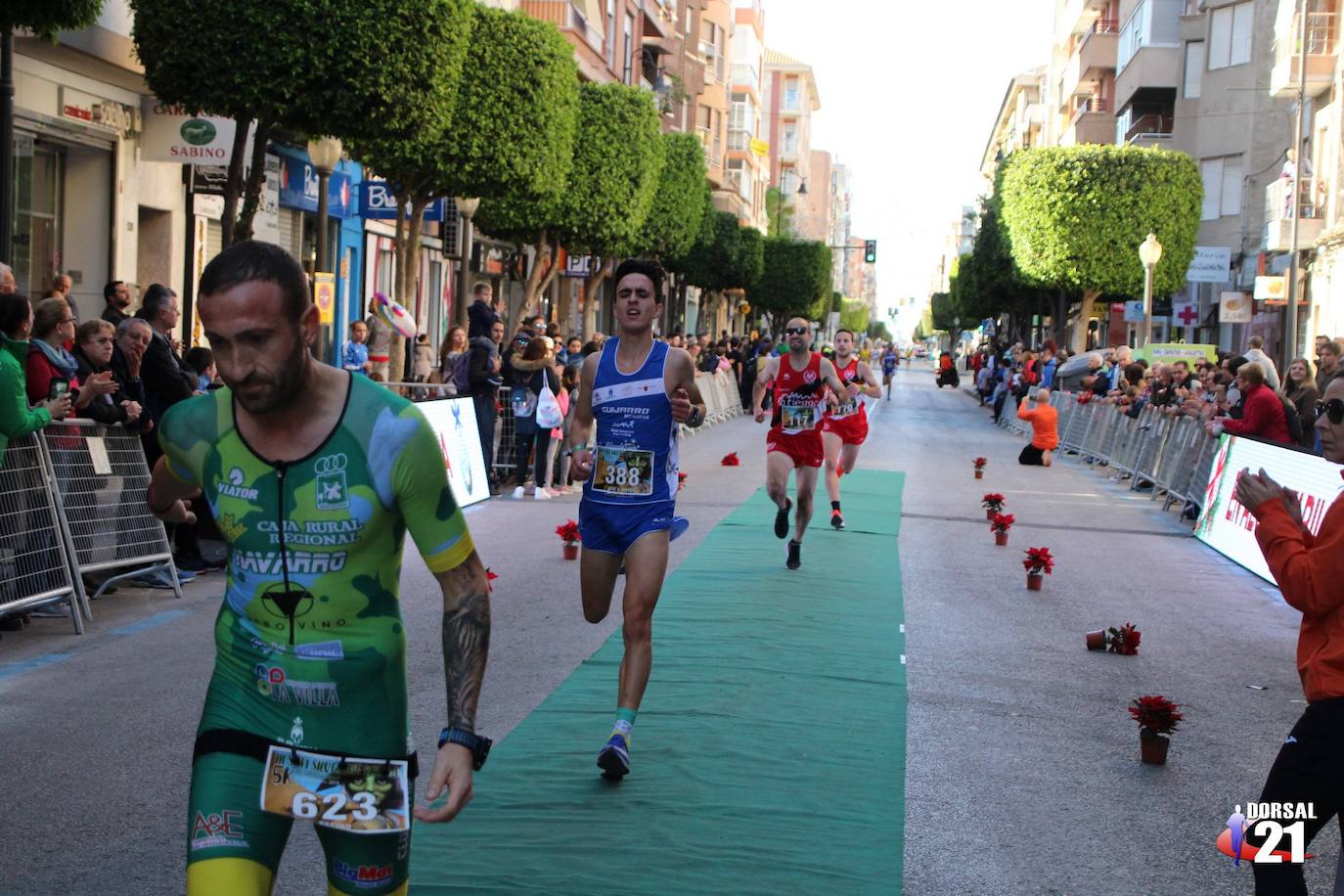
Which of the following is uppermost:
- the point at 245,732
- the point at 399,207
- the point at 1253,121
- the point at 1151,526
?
the point at 1253,121

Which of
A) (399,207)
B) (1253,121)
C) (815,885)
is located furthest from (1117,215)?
(815,885)

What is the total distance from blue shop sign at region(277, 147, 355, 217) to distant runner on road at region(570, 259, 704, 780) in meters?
20.4

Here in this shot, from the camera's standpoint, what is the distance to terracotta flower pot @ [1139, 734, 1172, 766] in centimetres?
703

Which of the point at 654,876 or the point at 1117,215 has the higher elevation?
the point at 1117,215

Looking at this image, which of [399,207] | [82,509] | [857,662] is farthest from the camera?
[399,207]

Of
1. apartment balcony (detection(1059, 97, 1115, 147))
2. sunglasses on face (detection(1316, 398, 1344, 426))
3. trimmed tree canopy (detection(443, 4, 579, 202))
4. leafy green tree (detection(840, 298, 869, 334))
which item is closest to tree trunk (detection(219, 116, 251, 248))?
trimmed tree canopy (detection(443, 4, 579, 202))

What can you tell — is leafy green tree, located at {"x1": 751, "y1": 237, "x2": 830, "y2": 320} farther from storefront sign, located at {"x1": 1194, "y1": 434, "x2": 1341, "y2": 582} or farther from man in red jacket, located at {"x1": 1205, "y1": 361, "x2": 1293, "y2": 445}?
man in red jacket, located at {"x1": 1205, "y1": 361, "x2": 1293, "y2": 445}

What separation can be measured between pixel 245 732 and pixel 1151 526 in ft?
52.6

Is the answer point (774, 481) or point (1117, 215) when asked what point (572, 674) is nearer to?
point (774, 481)

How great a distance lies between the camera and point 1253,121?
1882 inches

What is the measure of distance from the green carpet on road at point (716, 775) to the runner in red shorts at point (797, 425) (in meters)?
1.76

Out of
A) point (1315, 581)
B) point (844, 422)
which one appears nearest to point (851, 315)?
point (844, 422)

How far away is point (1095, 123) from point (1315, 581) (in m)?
67.0
